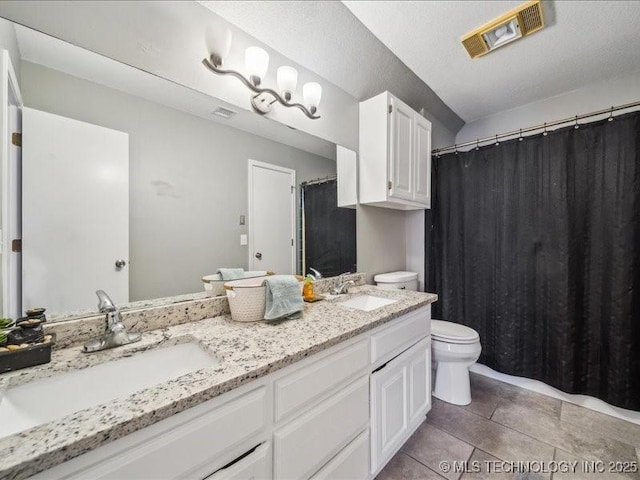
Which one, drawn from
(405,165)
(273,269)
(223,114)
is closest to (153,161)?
(223,114)

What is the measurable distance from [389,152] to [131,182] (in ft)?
4.91

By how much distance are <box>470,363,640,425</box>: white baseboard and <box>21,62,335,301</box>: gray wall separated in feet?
7.43

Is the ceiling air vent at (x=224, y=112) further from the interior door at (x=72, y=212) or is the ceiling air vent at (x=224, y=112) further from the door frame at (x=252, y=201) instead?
the interior door at (x=72, y=212)

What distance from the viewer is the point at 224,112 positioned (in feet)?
4.15

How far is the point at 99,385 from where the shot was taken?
30.6 inches

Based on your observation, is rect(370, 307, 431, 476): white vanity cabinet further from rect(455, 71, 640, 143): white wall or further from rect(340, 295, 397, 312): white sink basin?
rect(455, 71, 640, 143): white wall

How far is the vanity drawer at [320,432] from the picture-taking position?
83cm

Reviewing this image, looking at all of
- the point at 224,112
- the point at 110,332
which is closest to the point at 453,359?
the point at 110,332

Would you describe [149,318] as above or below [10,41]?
below

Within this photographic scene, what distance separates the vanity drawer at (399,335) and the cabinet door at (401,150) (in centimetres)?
83

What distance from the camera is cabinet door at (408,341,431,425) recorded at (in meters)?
1.47

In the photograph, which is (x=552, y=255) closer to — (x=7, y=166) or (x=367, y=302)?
(x=367, y=302)

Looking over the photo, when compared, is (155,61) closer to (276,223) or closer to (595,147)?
(276,223)

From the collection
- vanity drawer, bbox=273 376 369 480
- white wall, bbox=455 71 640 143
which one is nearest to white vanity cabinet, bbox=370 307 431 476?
vanity drawer, bbox=273 376 369 480
